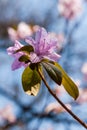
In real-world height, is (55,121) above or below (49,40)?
above

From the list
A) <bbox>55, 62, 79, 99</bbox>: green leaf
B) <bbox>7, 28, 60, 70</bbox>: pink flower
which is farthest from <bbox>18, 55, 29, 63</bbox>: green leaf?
<bbox>55, 62, 79, 99</bbox>: green leaf

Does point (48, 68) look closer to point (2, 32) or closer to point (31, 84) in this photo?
point (31, 84)

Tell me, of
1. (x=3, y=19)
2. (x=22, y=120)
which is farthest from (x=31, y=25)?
(x=22, y=120)

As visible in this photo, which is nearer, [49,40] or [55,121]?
[49,40]

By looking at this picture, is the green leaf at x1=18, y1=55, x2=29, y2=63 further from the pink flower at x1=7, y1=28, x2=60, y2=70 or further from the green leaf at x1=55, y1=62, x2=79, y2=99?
the green leaf at x1=55, y1=62, x2=79, y2=99

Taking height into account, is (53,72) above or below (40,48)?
below

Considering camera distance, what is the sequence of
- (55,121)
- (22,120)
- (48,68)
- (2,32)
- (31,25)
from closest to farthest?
(48,68), (55,121), (22,120), (2,32), (31,25)
